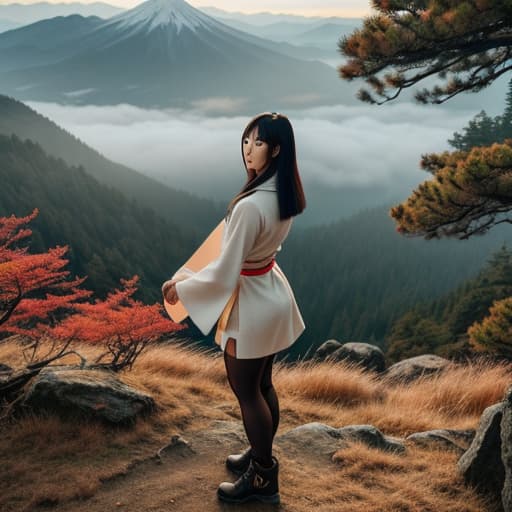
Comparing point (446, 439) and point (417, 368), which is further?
point (417, 368)

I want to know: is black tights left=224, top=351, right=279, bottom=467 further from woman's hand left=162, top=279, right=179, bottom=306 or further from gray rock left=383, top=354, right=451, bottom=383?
gray rock left=383, top=354, right=451, bottom=383

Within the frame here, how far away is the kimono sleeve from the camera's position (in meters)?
2.59

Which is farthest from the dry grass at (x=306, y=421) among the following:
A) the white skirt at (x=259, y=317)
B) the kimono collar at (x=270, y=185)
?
the kimono collar at (x=270, y=185)

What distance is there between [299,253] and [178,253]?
38.3m

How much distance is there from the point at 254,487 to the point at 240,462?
0.34 meters

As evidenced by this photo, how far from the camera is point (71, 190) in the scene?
189 feet

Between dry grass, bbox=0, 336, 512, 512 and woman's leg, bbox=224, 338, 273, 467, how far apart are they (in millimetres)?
640

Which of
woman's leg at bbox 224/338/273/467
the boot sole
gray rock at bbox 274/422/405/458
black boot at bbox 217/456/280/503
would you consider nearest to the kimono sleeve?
woman's leg at bbox 224/338/273/467

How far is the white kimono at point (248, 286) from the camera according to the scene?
2.61 metres

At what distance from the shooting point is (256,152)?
2725 millimetres

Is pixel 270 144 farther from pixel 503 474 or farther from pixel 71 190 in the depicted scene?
pixel 71 190

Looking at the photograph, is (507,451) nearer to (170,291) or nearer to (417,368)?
(170,291)

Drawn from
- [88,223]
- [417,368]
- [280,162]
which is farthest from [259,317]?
[88,223]

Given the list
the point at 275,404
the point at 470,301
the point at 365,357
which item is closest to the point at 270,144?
the point at 275,404
